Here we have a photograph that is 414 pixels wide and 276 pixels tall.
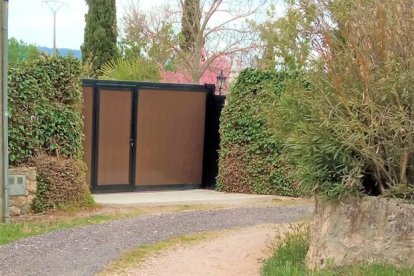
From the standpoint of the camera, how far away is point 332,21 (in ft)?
20.5

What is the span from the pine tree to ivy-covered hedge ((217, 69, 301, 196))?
12454 millimetres

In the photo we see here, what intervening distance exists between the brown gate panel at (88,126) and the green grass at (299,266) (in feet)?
15.9

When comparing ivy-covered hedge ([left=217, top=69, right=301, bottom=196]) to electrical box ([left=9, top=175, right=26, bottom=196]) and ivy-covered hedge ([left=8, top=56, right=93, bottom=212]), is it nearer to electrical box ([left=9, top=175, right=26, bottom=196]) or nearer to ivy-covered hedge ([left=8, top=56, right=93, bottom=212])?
ivy-covered hedge ([left=8, top=56, right=93, bottom=212])

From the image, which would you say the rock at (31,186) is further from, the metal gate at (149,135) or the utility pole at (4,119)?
the metal gate at (149,135)

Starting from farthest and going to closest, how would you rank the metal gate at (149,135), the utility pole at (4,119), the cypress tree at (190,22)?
the cypress tree at (190,22) → the metal gate at (149,135) → the utility pole at (4,119)

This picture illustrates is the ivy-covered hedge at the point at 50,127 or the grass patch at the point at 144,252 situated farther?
the ivy-covered hedge at the point at 50,127

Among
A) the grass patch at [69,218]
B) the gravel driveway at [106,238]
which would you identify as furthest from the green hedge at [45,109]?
the gravel driveway at [106,238]

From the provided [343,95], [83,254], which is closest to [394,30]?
[343,95]

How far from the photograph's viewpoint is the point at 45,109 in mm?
8891

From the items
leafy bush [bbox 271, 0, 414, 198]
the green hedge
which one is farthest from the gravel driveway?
leafy bush [bbox 271, 0, 414, 198]

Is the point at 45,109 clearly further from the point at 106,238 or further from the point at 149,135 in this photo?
the point at 149,135

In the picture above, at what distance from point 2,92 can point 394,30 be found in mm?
5022

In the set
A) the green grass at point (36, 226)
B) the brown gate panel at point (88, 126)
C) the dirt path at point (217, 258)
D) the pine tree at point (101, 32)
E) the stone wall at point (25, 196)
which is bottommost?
the dirt path at point (217, 258)

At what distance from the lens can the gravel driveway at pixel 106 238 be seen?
611 centimetres
